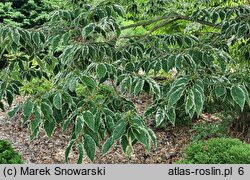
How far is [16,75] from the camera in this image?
2.67 m

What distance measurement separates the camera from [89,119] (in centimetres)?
164

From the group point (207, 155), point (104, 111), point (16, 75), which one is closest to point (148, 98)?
point (207, 155)

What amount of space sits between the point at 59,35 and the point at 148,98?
16.4ft

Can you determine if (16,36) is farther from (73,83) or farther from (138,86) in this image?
(138,86)

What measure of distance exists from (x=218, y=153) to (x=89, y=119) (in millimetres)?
1741

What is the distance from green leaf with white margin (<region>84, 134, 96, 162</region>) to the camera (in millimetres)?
1611

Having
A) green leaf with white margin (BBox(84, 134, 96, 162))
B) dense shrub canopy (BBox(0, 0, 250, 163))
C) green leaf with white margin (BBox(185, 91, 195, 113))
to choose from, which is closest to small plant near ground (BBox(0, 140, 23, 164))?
dense shrub canopy (BBox(0, 0, 250, 163))

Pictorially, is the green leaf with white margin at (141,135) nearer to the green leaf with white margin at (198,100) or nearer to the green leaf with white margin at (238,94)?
the green leaf with white margin at (198,100)

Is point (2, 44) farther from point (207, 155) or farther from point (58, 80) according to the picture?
point (207, 155)

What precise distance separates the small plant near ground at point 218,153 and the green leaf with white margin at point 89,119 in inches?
61.5

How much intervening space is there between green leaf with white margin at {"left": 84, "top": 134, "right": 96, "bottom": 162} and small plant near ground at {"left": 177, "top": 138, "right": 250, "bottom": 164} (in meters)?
1.55

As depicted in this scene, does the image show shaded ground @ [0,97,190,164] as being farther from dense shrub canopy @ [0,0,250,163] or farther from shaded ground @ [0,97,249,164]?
dense shrub canopy @ [0,0,250,163]

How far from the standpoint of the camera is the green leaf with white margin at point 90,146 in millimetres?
1611

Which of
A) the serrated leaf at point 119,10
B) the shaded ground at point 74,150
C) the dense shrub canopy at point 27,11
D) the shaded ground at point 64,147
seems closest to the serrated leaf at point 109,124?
the serrated leaf at point 119,10
